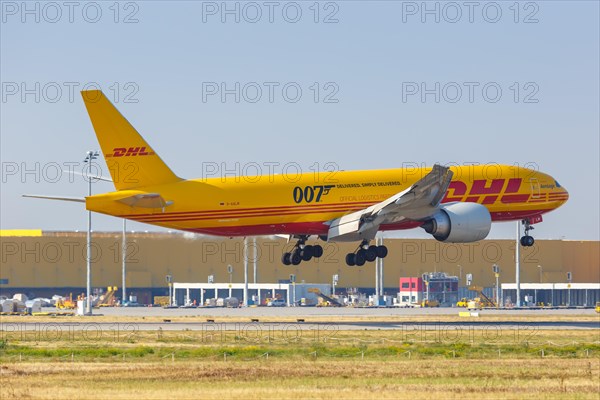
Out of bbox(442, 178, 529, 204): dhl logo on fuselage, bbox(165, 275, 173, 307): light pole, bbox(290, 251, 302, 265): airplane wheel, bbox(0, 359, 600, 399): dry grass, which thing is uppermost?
bbox(442, 178, 529, 204): dhl logo on fuselage

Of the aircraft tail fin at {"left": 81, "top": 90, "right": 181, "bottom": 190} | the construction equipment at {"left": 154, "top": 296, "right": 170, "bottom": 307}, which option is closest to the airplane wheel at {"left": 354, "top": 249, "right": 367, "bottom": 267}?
the aircraft tail fin at {"left": 81, "top": 90, "right": 181, "bottom": 190}

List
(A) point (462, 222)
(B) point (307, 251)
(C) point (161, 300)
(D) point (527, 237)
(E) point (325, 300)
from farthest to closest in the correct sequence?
(C) point (161, 300)
(E) point (325, 300)
(D) point (527, 237)
(B) point (307, 251)
(A) point (462, 222)

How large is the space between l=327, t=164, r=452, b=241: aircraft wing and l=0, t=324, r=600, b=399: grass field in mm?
7743

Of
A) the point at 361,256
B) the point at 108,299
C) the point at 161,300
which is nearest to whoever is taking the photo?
the point at 361,256

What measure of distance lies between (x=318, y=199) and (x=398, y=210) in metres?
5.29

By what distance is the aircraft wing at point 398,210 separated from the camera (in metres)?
69.2

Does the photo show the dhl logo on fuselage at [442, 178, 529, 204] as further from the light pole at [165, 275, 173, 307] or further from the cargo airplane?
the light pole at [165, 275, 173, 307]

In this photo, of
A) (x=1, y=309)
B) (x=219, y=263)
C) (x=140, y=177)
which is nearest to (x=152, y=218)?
(x=140, y=177)

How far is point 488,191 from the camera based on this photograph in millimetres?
75312

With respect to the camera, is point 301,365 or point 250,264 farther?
point 250,264

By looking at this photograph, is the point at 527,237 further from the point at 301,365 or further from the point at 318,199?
the point at 301,365

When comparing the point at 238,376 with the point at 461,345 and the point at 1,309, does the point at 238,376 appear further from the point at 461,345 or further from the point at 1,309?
the point at 1,309

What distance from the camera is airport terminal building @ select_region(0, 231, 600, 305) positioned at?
16525 centimetres

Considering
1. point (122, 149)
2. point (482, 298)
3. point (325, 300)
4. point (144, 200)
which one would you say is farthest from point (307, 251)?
point (482, 298)
